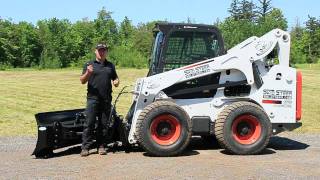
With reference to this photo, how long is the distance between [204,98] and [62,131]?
2.51m

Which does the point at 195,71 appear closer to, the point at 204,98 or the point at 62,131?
the point at 204,98

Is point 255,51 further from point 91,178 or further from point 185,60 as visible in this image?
point 91,178

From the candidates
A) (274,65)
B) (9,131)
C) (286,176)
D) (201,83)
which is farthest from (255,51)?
(9,131)

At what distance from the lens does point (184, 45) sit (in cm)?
998

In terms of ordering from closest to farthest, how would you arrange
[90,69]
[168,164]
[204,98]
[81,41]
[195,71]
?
[168,164]
[90,69]
[195,71]
[204,98]
[81,41]

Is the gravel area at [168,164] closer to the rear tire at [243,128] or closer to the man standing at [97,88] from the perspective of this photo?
the rear tire at [243,128]

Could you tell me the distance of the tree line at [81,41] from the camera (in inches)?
3346

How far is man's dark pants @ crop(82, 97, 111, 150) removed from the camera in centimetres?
937

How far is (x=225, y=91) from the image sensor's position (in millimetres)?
9961

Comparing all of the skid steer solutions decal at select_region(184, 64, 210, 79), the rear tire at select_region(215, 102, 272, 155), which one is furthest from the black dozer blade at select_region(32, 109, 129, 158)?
the rear tire at select_region(215, 102, 272, 155)

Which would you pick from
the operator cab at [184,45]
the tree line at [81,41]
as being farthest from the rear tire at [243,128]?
the tree line at [81,41]

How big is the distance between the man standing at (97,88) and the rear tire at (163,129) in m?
0.70

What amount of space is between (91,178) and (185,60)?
328cm

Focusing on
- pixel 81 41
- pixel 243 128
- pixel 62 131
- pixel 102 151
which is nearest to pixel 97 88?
pixel 62 131
